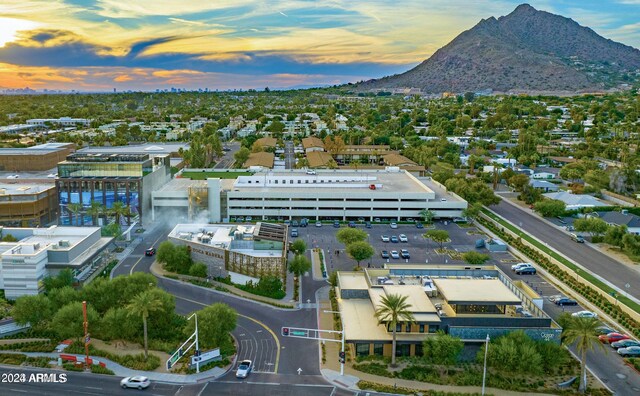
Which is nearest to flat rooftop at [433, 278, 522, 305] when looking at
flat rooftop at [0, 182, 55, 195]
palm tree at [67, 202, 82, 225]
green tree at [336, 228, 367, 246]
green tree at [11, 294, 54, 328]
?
green tree at [336, 228, 367, 246]

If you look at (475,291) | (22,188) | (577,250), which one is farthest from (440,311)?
(22,188)

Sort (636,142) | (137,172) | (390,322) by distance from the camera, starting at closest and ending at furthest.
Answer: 1. (390,322)
2. (137,172)
3. (636,142)

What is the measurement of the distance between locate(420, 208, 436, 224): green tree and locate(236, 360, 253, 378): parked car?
54189 mm

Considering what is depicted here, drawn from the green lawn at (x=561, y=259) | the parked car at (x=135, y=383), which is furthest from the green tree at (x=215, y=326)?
the green lawn at (x=561, y=259)

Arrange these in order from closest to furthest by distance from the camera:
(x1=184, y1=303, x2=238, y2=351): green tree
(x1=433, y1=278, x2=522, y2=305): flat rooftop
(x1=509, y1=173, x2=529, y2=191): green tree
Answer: (x1=184, y1=303, x2=238, y2=351): green tree
(x1=433, y1=278, x2=522, y2=305): flat rooftop
(x1=509, y1=173, x2=529, y2=191): green tree

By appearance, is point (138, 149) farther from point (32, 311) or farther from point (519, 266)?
point (519, 266)

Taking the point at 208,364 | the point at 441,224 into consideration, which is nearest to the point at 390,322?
the point at 208,364

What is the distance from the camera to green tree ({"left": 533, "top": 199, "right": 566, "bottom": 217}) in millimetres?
90562

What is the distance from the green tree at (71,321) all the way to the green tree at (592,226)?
67152mm

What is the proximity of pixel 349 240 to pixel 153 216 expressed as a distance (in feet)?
124

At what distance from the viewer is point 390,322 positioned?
1807 inches

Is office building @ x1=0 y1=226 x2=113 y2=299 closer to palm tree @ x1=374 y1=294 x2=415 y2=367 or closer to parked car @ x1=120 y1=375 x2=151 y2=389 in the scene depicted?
parked car @ x1=120 y1=375 x2=151 y2=389

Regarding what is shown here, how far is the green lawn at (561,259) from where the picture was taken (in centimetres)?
5628

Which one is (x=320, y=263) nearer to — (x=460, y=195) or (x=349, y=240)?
(x=349, y=240)
